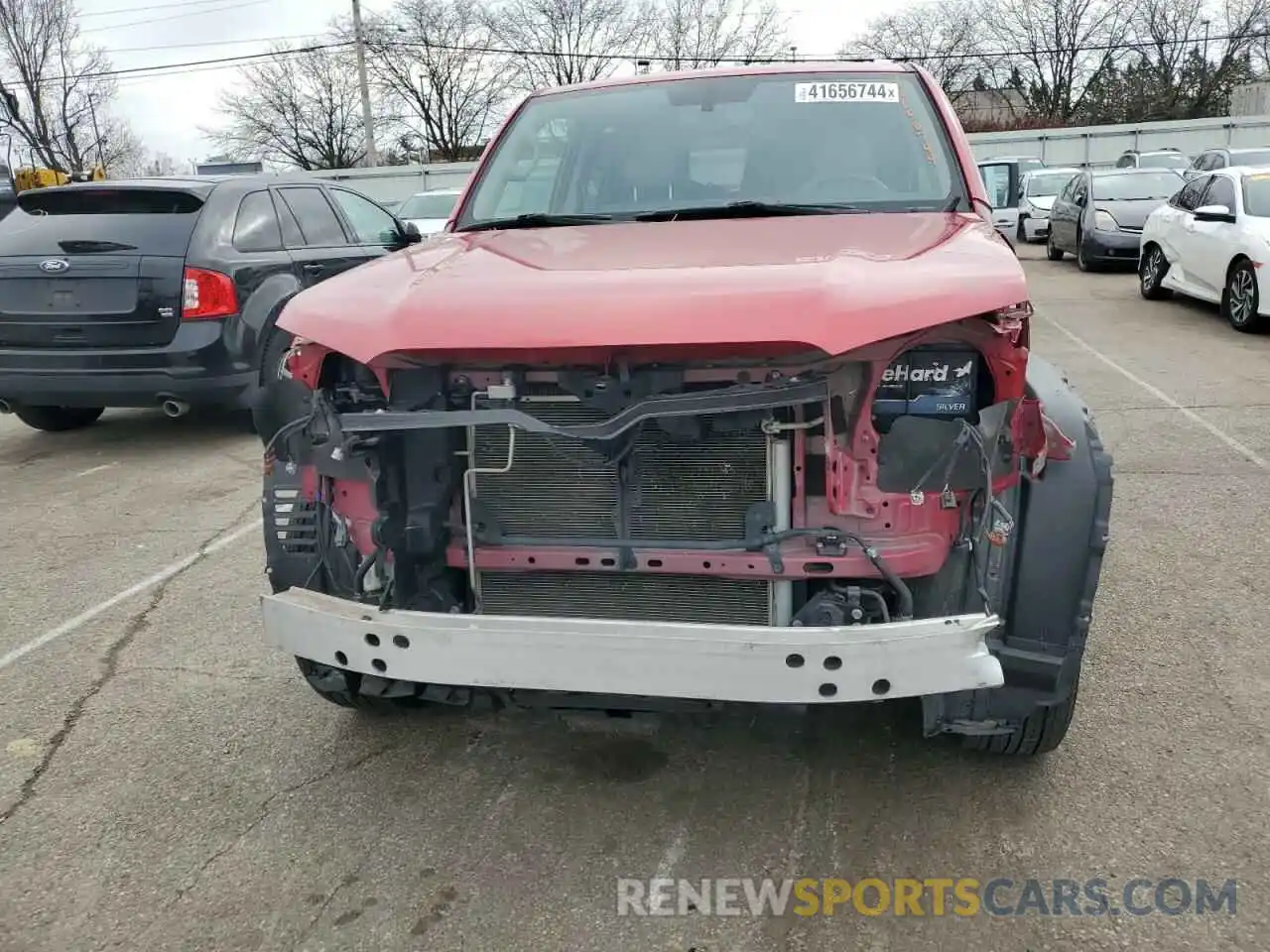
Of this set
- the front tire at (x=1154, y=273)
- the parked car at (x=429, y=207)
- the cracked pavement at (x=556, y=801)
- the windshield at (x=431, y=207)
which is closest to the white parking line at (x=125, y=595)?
the cracked pavement at (x=556, y=801)

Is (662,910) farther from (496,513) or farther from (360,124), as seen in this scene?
(360,124)

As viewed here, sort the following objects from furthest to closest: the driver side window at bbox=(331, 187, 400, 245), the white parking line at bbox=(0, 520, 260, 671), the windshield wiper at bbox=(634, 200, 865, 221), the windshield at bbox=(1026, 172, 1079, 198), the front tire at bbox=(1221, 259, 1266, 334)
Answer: the windshield at bbox=(1026, 172, 1079, 198) < the front tire at bbox=(1221, 259, 1266, 334) < the driver side window at bbox=(331, 187, 400, 245) < the white parking line at bbox=(0, 520, 260, 671) < the windshield wiper at bbox=(634, 200, 865, 221)

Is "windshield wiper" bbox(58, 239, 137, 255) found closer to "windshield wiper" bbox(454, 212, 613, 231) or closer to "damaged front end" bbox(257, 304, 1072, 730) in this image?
"windshield wiper" bbox(454, 212, 613, 231)

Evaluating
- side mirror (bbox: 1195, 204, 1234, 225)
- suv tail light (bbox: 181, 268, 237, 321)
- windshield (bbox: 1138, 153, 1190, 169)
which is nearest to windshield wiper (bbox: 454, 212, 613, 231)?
suv tail light (bbox: 181, 268, 237, 321)

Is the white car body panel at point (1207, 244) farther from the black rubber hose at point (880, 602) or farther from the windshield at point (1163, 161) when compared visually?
the windshield at point (1163, 161)

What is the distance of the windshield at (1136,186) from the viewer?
15.2 m

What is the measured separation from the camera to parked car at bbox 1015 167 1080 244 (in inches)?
799

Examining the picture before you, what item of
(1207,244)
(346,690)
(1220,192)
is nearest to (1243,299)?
(1207,244)

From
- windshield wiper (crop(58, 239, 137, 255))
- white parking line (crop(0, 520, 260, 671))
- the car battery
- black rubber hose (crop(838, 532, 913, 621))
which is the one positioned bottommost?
white parking line (crop(0, 520, 260, 671))

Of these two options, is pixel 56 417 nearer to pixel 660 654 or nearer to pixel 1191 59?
pixel 660 654

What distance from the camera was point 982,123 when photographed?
162 ft

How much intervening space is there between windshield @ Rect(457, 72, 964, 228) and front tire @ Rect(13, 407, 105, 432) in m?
4.95

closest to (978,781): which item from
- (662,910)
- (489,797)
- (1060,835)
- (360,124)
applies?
(1060,835)

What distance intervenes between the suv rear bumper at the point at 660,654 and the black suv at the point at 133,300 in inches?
177
